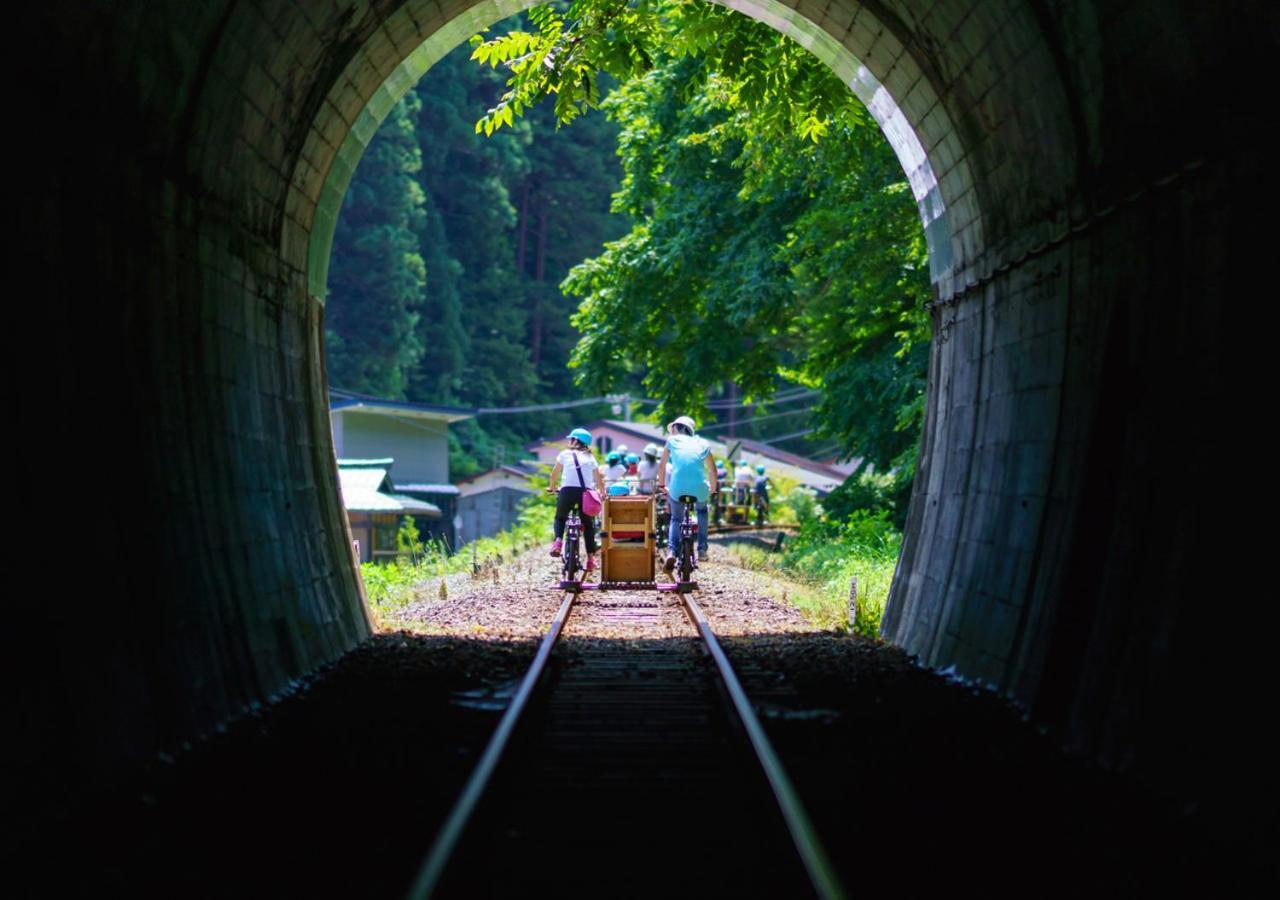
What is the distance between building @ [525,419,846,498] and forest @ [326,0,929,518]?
222 centimetres

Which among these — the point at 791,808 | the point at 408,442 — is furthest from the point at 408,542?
the point at 791,808

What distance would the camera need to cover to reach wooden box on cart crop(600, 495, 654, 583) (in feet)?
55.0

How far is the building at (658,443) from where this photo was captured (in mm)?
60375

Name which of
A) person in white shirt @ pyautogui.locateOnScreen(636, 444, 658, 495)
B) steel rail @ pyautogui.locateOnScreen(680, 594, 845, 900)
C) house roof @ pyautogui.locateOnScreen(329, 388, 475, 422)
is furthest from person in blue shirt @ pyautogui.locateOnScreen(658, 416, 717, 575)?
house roof @ pyautogui.locateOnScreen(329, 388, 475, 422)

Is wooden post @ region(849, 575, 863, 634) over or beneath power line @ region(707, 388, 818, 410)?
over

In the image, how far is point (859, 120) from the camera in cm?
1633

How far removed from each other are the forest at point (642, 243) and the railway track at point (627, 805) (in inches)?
264

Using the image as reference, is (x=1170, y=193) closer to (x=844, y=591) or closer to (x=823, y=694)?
(x=823, y=694)

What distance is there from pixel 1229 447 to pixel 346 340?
49.7 meters

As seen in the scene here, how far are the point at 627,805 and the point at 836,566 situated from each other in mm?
16248

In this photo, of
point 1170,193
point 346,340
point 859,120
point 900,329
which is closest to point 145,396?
point 1170,193

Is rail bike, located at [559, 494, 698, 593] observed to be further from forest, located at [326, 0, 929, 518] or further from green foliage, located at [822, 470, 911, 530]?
green foliage, located at [822, 470, 911, 530]

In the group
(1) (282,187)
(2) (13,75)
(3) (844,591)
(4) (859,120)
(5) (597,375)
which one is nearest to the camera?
(2) (13,75)

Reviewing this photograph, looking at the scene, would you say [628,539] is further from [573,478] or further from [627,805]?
[627,805]
